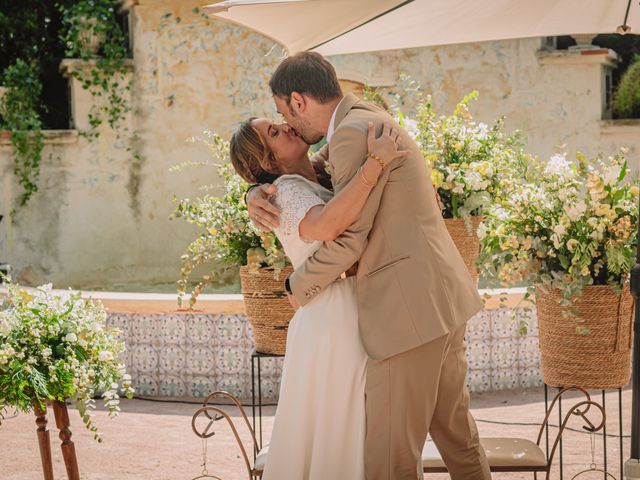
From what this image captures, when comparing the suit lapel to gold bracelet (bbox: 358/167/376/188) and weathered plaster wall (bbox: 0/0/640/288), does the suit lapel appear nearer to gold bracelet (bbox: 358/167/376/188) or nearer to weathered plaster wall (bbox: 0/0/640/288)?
gold bracelet (bbox: 358/167/376/188)

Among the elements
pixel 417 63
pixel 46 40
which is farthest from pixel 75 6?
pixel 417 63

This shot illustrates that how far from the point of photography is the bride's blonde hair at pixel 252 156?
3.21 metres

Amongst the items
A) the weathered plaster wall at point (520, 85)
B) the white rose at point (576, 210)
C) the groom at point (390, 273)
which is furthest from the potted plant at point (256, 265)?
the weathered plaster wall at point (520, 85)

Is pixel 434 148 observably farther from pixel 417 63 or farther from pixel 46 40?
pixel 46 40

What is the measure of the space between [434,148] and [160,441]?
8.03ft

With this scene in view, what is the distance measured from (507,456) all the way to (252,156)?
1471mm

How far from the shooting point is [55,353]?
11.8 ft

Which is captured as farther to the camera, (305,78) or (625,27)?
(625,27)

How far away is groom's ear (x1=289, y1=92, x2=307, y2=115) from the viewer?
3.00 meters

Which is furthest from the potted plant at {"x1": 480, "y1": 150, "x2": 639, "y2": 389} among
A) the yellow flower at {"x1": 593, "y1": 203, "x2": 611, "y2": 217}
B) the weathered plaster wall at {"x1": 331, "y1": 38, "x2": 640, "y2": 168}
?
the weathered plaster wall at {"x1": 331, "y1": 38, "x2": 640, "y2": 168}

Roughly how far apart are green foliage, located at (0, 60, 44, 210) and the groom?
744 cm

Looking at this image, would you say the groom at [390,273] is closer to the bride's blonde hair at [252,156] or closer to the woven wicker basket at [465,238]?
the bride's blonde hair at [252,156]

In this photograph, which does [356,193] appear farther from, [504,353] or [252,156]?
[504,353]

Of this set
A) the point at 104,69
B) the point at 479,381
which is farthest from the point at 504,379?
the point at 104,69
